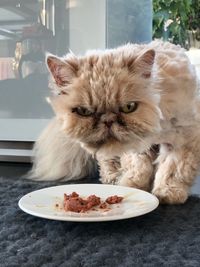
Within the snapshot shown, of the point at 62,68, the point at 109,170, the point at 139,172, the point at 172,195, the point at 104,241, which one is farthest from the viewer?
the point at 109,170

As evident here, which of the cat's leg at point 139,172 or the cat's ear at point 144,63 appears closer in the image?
the cat's ear at point 144,63

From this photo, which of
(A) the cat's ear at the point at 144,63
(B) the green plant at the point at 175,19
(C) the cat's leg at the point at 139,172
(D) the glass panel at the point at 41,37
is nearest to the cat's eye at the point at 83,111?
(A) the cat's ear at the point at 144,63

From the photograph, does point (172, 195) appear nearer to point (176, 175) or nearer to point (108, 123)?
point (176, 175)

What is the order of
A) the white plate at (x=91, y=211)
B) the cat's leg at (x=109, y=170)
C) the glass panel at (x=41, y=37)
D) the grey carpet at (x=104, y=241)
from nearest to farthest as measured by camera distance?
the grey carpet at (x=104, y=241) → the white plate at (x=91, y=211) → the cat's leg at (x=109, y=170) → the glass panel at (x=41, y=37)

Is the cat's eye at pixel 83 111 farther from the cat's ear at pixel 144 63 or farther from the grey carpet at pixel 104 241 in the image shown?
the grey carpet at pixel 104 241

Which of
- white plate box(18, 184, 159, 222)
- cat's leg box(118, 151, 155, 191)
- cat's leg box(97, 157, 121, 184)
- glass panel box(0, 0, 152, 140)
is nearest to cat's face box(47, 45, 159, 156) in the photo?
white plate box(18, 184, 159, 222)

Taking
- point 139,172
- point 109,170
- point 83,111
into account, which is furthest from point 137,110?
point 109,170

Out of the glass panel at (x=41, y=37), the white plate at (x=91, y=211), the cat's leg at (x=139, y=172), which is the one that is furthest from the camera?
the glass panel at (x=41, y=37)
